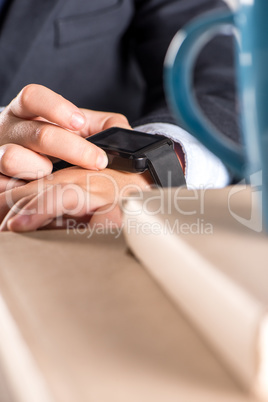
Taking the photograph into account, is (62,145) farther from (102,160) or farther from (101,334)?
(101,334)

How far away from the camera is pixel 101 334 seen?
0.14 meters

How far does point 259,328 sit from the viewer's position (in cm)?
11

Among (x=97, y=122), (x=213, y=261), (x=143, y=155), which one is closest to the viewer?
(x=213, y=261)

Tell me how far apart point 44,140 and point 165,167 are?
77 mm

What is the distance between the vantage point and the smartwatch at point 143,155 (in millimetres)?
295

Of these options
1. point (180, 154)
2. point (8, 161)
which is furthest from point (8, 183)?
point (180, 154)

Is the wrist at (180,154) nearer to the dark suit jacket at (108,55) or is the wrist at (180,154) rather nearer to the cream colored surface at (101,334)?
the dark suit jacket at (108,55)

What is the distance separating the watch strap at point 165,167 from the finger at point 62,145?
0.09ft

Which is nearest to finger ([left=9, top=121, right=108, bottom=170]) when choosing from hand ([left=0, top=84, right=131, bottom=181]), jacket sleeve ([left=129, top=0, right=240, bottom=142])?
hand ([left=0, top=84, right=131, bottom=181])

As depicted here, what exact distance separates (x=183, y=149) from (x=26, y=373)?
26cm

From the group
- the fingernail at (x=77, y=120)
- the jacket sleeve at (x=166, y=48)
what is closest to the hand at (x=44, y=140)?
the fingernail at (x=77, y=120)

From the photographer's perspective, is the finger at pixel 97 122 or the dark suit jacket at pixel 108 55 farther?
the dark suit jacket at pixel 108 55

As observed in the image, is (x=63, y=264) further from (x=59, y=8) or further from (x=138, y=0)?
(x=138, y=0)

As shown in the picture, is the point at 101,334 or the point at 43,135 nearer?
the point at 101,334
